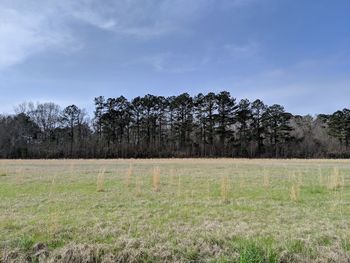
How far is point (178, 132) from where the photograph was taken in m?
88.2

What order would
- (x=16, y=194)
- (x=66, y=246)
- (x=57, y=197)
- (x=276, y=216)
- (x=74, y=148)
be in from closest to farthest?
(x=66, y=246)
(x=276, y=216)
(x=57, y=197)
(x=16, y=194)
(x=74, y=148)

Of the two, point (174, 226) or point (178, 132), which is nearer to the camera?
point (174, 226)

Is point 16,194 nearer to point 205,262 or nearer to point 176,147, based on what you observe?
point 205,262

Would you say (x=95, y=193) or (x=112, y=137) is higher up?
(x=112, y=137)

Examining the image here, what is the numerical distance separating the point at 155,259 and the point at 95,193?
729 centimetres

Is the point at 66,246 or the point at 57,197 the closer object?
the point at 66,246

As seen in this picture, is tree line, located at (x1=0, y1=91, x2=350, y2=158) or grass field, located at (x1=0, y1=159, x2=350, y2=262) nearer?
grass field, located at (x1=0, y1=159, x2=350, y2=262)

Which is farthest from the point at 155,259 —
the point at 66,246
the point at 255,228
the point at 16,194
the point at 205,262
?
the point at 16,194

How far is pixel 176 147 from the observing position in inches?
3250

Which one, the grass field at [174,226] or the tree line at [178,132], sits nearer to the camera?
the grass field at [174,226]

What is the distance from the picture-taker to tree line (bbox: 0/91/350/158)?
251ft

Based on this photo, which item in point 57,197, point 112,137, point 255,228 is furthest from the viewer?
point 112,137

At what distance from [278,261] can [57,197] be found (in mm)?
7957

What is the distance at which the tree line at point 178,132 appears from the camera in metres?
76.6
